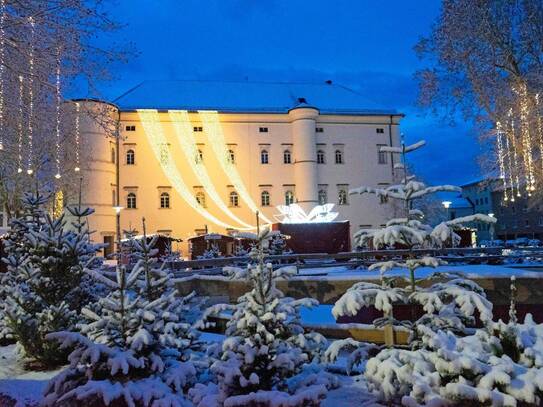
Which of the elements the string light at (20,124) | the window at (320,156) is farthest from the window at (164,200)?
the string light at (20,124)

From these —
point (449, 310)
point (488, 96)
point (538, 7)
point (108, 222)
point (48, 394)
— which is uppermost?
point (538, 7)

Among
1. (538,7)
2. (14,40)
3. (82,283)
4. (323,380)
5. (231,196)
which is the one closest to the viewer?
(323,380)

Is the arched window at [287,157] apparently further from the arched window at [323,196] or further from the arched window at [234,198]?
the arched window at [234,198]

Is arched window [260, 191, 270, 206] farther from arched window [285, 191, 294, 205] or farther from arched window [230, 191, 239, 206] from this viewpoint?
arched window [230, 191, 239, 206]

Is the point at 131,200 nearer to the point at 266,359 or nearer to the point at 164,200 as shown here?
the point at 164,200

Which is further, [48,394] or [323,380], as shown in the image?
[48,394]

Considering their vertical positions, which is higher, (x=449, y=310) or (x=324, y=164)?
(x=324, y=164)

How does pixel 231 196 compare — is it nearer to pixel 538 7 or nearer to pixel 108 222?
pixel 108 222

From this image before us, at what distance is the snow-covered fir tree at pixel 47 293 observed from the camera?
9867 mm

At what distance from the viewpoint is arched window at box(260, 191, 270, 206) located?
4869 centimetres

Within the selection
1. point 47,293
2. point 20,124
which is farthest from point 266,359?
point 20,124

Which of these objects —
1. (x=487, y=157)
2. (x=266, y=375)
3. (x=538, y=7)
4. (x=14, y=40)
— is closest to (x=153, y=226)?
(x=487, y=157)

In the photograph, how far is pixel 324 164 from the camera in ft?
164

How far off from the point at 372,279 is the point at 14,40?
35.9 ft
